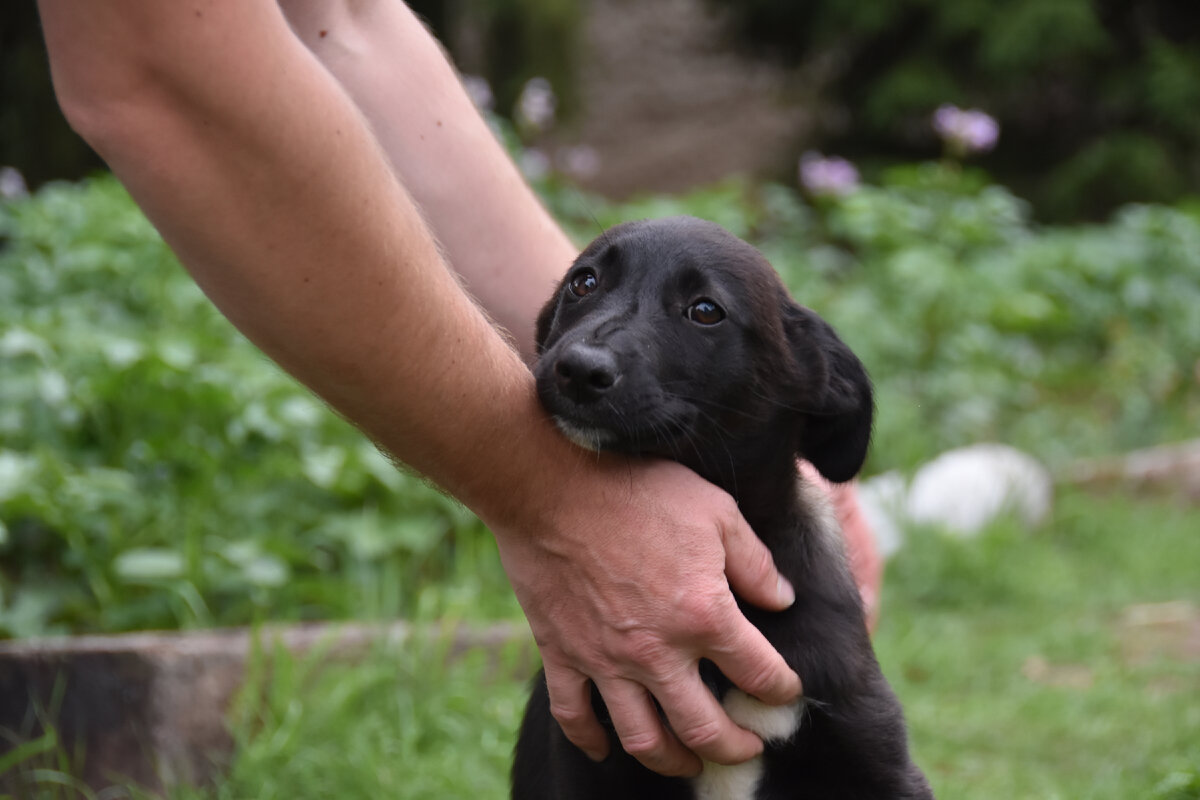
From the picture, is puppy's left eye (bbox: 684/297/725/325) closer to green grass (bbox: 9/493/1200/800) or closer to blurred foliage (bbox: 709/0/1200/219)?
green grass (bbox: 9/493/1200/800)

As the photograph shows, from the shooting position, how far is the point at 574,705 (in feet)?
5.93

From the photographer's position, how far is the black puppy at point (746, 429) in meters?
1.77

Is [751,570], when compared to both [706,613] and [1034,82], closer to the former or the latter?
[706,613]

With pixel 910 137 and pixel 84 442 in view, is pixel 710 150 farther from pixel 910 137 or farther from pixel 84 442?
pixel 84 442

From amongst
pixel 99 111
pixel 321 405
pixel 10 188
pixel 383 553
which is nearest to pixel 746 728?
pixel 99 111

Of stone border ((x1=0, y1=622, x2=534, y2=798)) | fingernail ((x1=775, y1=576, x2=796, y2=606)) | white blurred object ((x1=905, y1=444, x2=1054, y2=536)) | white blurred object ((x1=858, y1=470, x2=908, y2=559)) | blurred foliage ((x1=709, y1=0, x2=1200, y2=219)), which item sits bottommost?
stone border ((x1=0, y1=622, x2=534, y2=798))

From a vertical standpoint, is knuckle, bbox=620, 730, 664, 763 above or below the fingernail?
below

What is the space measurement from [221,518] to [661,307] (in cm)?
183

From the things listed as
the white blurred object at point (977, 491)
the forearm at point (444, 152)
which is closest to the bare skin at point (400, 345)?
the forearm at point (444, 152)

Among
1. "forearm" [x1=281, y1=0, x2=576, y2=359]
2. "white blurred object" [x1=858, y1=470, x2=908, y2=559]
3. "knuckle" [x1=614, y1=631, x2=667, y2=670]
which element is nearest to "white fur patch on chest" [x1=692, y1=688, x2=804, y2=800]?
"knuckle" [x1=614, y1=631, x2=667, y2=670]

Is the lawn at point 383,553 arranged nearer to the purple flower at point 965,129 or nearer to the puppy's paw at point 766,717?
the purple flower at point 965,129

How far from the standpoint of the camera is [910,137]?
363 inches

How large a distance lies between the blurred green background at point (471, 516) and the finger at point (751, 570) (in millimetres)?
1059

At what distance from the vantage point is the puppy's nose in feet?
5.51
